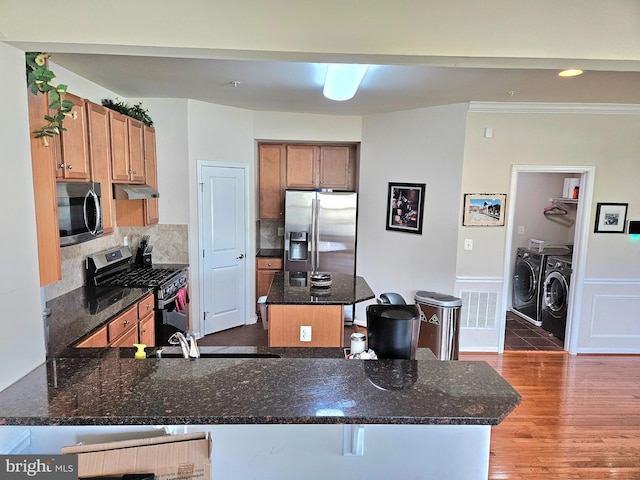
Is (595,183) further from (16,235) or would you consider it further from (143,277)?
(16,235)

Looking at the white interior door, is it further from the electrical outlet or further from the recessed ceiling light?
the recessed ceiling light

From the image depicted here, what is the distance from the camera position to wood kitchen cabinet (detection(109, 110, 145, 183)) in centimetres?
315

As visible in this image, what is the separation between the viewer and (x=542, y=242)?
5.26 metres

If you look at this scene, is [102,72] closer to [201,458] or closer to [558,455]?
[201,458]

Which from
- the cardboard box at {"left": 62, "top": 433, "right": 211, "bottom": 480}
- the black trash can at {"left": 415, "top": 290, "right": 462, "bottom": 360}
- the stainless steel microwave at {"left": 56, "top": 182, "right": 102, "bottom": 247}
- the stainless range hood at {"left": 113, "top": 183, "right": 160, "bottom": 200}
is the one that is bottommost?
the black trash can at {"left": 415, "top": 290, "right": 462, "bottom": 360}

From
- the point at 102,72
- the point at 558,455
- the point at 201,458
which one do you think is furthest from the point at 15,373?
the point at 558,455

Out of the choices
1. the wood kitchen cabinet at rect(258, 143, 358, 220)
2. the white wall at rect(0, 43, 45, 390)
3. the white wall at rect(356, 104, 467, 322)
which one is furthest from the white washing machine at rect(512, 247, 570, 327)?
the white wall at rect(0, 43, 45, 390)

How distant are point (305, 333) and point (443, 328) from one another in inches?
64.8

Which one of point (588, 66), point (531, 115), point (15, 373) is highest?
point (531, 115)

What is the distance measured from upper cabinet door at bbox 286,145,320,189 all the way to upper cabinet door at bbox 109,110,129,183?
2.09m

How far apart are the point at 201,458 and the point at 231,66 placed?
2.55m

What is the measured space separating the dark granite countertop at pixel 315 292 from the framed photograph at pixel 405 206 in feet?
4.08

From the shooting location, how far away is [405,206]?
4.41 metres

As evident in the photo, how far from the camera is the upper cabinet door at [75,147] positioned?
2.47m
